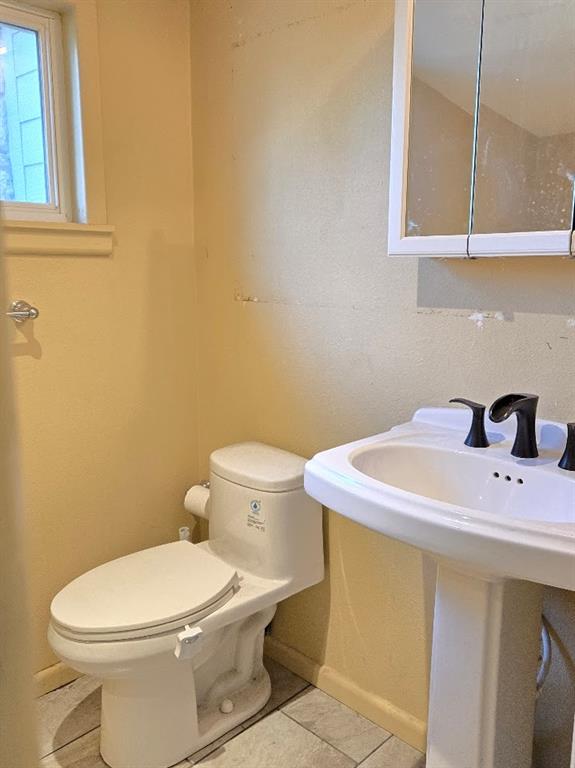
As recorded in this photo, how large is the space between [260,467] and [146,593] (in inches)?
16.4

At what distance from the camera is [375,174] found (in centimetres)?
152

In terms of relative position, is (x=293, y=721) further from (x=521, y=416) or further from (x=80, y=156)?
(x=80, y=156)

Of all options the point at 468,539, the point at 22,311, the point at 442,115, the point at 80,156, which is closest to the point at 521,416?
the point at 468,539

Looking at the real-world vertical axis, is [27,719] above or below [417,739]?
above

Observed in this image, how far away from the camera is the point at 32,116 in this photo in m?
1.74

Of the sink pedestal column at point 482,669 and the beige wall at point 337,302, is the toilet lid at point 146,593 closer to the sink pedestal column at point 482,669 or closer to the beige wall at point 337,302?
the beige wall at point 337,302

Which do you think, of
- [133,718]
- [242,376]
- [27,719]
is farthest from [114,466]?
[27,719]

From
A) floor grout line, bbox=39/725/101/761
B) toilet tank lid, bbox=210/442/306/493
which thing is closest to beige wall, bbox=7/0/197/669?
floor grout line, bbox=39/725/101/761

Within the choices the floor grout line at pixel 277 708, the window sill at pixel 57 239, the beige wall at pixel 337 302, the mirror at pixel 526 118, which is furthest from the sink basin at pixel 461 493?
the window sill at pixel 57 239

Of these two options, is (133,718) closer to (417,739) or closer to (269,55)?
(417,739)

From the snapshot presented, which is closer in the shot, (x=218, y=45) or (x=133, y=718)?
(x=133, y=718)

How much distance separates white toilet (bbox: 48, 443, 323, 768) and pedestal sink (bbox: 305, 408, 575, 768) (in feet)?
1.43

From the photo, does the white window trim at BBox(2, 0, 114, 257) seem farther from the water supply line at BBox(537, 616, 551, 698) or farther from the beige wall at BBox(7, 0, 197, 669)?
the water supply line at BBox(537, 616, 551, 698)

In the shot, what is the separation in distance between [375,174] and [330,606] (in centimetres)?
115
